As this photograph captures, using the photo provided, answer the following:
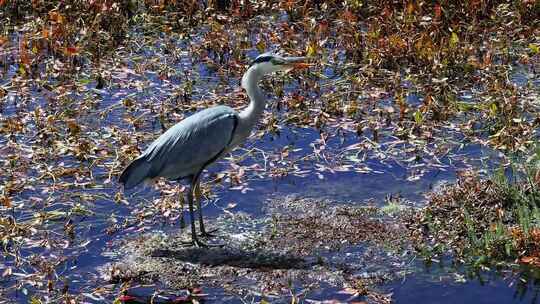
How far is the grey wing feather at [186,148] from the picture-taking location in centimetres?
779

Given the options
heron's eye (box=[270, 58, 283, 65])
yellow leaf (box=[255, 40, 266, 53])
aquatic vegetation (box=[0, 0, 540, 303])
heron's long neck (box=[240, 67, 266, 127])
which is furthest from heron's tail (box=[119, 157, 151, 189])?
yellow leaf (box=[255, 40, 266, 53])

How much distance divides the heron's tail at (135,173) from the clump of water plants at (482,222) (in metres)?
2.31

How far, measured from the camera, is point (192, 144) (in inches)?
310

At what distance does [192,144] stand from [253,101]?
2.41 ft

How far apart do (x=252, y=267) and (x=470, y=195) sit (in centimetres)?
203

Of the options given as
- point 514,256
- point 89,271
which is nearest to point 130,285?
point 89,271

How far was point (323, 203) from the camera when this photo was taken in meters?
8.34

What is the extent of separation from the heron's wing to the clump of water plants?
5.89ft

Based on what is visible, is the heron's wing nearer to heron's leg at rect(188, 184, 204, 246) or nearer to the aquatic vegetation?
heron's leg at rect(188, 184, 204, 246)

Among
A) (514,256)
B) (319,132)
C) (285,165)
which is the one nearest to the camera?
(514,256)

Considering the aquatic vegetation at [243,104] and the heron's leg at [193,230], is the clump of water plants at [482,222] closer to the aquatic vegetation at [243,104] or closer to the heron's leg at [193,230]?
the aquatic vegetation at [243,104]

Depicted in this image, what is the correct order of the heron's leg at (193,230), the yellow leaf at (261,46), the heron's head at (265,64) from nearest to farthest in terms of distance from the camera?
the heron's leg at (193,230), the heron's head at (265,64), the yellow leaf at (261,46)

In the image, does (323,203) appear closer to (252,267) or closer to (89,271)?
(252,267)

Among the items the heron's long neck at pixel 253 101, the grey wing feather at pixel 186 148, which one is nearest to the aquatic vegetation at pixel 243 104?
the grey wing feather at pixel 186 148
